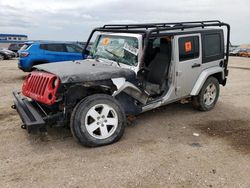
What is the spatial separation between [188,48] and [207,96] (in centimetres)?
137

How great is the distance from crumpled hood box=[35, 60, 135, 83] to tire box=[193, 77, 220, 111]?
209 cm

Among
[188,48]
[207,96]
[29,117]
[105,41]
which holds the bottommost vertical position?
[207,96]

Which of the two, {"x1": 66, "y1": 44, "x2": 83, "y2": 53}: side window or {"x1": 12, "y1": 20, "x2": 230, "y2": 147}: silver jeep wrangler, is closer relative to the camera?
{"x1": 12, "y1": 20, "x2": 230, "y2": 147}: silver jeep wrangler

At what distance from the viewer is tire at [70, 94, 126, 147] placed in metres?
4.16

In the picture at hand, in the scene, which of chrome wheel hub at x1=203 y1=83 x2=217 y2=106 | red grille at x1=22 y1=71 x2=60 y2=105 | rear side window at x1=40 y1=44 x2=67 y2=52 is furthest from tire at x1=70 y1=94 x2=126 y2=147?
rear side window at x1=40 y1=44 x2=67 y2=52

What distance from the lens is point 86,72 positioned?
14.4 feet

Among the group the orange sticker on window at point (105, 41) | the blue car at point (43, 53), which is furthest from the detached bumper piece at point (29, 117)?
the blue car at point (43, 53)

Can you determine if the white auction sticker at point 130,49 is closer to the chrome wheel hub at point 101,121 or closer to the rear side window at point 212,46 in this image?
the chrome wheel hub at point 101,121

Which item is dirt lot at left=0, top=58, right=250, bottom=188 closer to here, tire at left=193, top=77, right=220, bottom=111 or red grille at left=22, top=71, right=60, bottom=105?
tire at left=193, top=77, right=220, bottom=111

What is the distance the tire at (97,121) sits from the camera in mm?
4156

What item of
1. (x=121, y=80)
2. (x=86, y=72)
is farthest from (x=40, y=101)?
(x=121, y=80)

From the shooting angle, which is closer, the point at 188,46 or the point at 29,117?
the point at 29,117

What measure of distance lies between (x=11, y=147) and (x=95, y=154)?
53.9 inches

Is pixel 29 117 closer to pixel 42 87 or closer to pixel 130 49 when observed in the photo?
pixel 42 87
